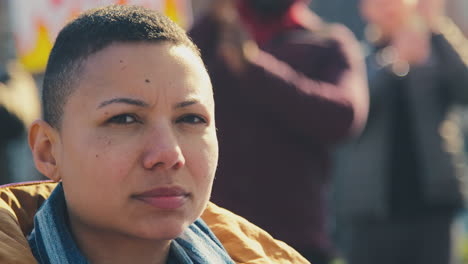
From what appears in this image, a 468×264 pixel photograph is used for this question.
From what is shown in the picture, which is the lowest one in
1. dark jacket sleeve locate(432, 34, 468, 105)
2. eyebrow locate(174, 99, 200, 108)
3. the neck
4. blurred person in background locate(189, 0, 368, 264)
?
the neck

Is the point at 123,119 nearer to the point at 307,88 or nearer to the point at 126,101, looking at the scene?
the point at 126,101

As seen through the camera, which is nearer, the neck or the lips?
the lips

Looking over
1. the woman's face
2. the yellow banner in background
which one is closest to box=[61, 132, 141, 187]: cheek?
the woman's face

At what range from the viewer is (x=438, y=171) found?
5168mm

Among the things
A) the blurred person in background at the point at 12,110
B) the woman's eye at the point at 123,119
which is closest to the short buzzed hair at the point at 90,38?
the woman's eye at the point at 123,119

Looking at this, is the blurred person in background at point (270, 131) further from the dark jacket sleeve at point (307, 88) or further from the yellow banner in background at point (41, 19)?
the yellow banner in background at point (41, 19)

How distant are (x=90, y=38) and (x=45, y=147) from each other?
0.29m

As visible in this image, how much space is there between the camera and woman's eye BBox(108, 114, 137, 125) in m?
2.12

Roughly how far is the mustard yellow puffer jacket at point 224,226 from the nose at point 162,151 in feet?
1.30

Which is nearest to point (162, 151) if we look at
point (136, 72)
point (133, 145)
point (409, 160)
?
point (133, 145)

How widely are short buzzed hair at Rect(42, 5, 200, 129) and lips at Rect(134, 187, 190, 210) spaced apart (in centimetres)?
30

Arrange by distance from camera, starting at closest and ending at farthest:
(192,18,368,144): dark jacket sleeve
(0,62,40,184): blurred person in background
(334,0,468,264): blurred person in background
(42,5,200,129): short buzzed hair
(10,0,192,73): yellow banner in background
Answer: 1. (42,5,200,129): short buzzed hair
2. (192,18,368,144): dark jacket sleeve
3. (0,62,40,184): blurred person in background
4. (334,0,468,264): blurred person in background
5. (10,0,192,73): yellow banner in background

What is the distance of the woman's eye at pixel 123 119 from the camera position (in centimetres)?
212

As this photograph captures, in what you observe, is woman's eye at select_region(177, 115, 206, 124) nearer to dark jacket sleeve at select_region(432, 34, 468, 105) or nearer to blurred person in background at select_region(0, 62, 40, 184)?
blurred person in background at select_region(0, 62, 40, 184)
